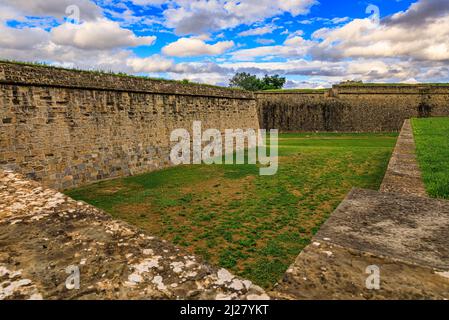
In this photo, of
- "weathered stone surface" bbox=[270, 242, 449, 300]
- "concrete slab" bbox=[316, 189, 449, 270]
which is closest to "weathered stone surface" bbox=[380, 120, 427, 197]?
"concrete slab" bbox=[316, 189, 449, 270]

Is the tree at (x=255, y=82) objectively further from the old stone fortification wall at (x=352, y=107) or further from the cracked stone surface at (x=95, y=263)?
the cracked stone surface at (x=95, y=263)

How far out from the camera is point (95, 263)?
191cm

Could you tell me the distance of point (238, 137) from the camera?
18422 millimetres

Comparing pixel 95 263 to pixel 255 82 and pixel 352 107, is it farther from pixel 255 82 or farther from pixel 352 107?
pixel 255 82

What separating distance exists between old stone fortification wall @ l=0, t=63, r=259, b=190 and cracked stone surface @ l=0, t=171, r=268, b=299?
21.1 ft

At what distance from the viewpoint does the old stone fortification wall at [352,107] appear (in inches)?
1064

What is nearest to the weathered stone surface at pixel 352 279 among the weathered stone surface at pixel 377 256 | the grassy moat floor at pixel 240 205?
the weathered stone surface at pixel 377 256

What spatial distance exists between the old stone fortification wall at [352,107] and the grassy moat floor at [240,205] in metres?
16.6

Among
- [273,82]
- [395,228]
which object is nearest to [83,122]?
[395,228]

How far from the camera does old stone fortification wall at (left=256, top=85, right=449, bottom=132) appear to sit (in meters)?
27.0

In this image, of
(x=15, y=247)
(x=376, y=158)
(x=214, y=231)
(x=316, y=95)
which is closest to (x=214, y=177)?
(x=214, y=231)

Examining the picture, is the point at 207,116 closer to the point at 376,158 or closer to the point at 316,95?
the point at 376,158

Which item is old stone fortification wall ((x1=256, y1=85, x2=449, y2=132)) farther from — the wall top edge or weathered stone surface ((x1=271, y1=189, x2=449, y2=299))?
weathered stone surface ((x1=271, y1=189, x2=449, y2=299))
